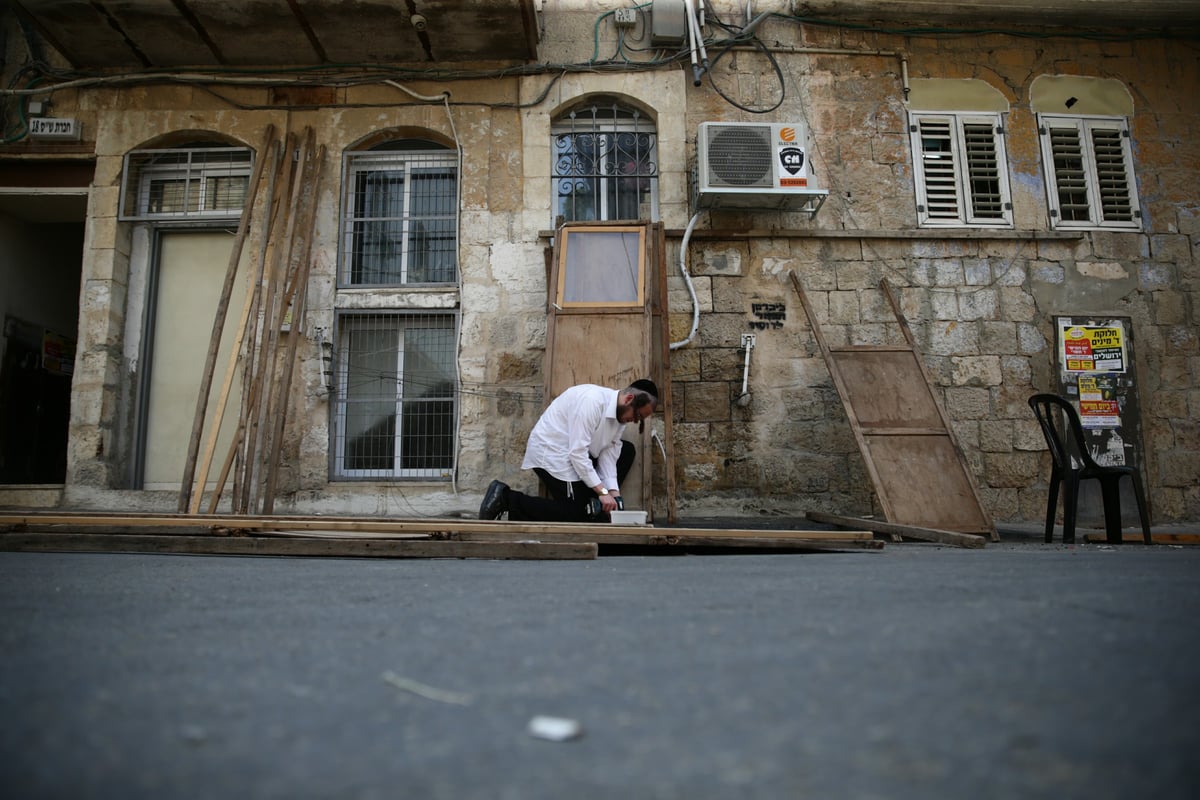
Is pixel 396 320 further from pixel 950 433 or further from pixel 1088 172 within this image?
pixel 1088 172

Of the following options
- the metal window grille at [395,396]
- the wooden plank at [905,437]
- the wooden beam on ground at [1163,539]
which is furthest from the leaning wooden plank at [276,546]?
the wooden beam on ground at [1163,539]

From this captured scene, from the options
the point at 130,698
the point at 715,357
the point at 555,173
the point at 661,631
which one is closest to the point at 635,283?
the point at 715,357

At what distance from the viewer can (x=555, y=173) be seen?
7.12 m

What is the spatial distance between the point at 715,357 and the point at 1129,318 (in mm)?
3716

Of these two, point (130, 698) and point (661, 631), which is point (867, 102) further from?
point (130, 698)

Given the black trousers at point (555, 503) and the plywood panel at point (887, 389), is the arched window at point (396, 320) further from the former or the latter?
the plywood panel at point (887, 389)

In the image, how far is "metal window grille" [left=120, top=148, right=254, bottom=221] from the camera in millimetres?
7211

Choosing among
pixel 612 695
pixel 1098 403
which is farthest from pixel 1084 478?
pixel 612 695

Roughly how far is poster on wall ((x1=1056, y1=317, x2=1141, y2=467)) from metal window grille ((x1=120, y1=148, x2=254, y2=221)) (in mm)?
7602

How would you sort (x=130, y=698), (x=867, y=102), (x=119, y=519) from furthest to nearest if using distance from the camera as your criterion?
1. (x=867, y=102)
2. (x=119, y=519)
3. (x=130, y=698)

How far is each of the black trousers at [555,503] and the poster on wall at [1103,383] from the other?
14.4 ft

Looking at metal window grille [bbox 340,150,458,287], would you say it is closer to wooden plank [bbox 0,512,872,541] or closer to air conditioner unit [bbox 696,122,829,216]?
air conditioner unit [bbox 696,122,829,216]

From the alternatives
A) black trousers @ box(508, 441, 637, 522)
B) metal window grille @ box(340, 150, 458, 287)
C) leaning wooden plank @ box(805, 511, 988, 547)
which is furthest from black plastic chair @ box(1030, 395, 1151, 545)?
metal window grille @ box(340, 150, 458, 287)

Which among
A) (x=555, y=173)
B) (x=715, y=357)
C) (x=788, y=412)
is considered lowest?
(x=788, y=412)
